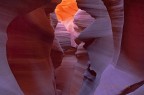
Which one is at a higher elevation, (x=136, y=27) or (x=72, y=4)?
(x=136, y=27)

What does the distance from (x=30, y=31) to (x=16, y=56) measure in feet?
0.44

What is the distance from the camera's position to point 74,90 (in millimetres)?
1863

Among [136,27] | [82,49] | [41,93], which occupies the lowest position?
[82,49]

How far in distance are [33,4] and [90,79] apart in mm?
578

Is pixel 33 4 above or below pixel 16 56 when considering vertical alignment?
above

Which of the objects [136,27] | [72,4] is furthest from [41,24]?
[72,4]

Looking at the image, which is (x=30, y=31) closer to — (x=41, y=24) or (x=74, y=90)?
(x=41, y=24)

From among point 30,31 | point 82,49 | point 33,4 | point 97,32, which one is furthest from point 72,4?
point 33,4

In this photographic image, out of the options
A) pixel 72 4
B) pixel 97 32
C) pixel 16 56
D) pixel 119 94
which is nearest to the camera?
pixel 119 94

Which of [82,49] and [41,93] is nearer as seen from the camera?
[41,93]

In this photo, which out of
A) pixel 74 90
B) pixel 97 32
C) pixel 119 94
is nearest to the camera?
pixel 119 94

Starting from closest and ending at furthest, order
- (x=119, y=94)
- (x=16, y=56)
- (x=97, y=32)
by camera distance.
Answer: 1. (x=119, y=94)
2. (x=16, y=56)
3. (x=97, y=32)

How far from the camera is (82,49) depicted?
1.90 meters

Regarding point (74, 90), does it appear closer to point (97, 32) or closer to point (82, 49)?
point (82, 49)
